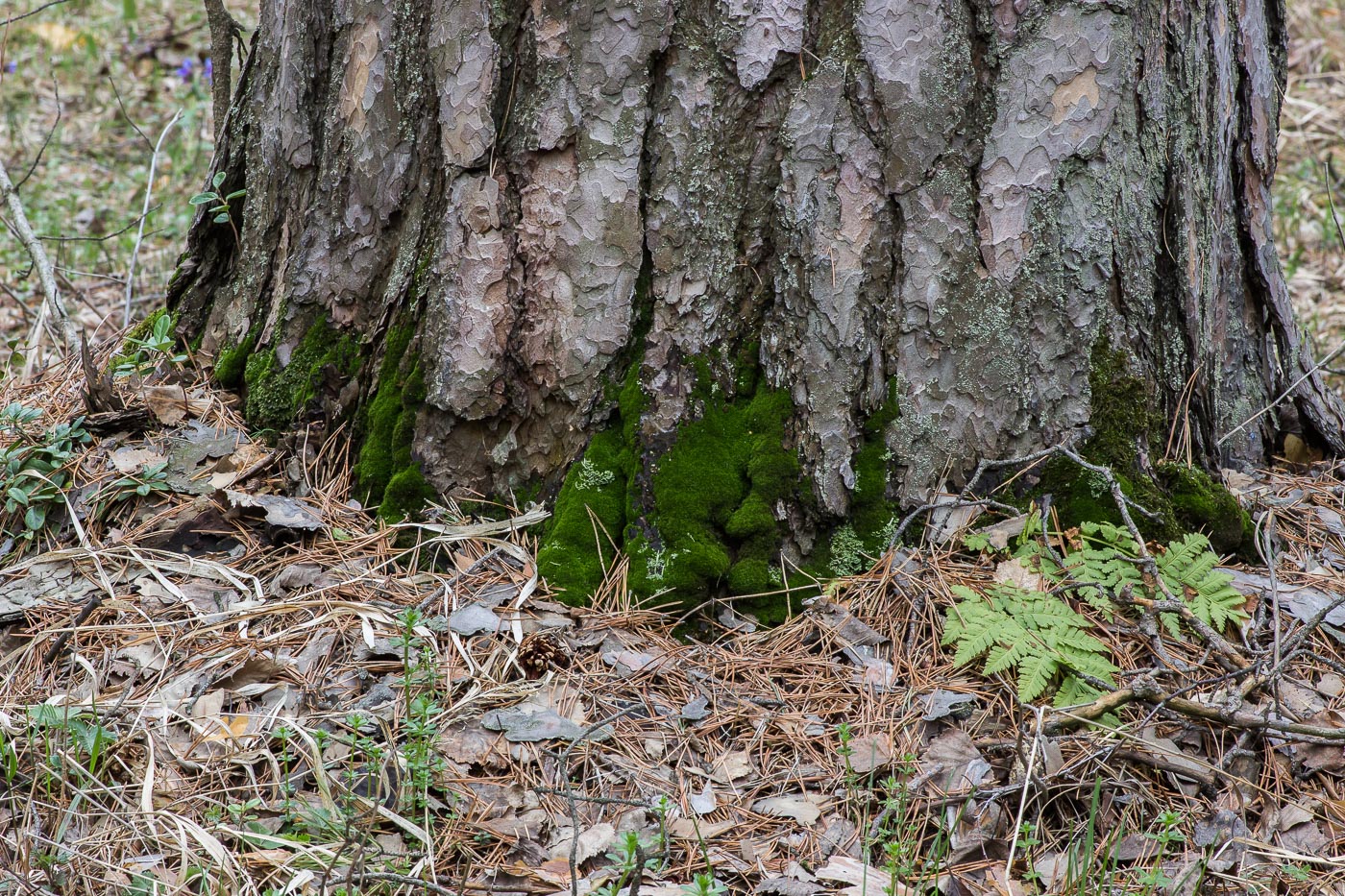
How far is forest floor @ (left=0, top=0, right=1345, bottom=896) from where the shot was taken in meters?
Result: 1.97

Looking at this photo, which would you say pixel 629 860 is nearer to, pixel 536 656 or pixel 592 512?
pixel 536 656

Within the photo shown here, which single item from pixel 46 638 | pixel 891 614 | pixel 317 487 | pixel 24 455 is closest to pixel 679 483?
pixel 891 614

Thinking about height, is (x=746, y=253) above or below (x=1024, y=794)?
above

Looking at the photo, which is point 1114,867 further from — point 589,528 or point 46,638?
point 46,638

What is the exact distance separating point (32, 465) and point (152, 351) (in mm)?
572

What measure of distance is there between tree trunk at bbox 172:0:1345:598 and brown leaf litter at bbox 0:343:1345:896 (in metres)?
0.24

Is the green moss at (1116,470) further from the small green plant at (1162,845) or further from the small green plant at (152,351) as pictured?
the small green plant at (152,351)

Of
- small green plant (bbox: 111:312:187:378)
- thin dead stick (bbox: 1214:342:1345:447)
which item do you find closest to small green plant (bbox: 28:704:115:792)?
small green plant (bbox: 111:312:187:378)

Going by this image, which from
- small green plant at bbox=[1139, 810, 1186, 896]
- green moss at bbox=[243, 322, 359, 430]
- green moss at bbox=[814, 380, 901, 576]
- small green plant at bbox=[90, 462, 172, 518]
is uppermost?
green moss at bbox=[243, 322, 359, 430]

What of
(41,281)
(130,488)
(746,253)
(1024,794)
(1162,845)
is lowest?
(1162,845)

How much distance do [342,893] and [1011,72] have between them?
236cm

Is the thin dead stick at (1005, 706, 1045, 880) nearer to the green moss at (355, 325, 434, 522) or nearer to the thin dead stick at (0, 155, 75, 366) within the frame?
the green moss at (355, 325, 434, 522)

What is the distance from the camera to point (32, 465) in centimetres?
284

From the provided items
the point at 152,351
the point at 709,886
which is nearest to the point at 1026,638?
the point at 709,886
